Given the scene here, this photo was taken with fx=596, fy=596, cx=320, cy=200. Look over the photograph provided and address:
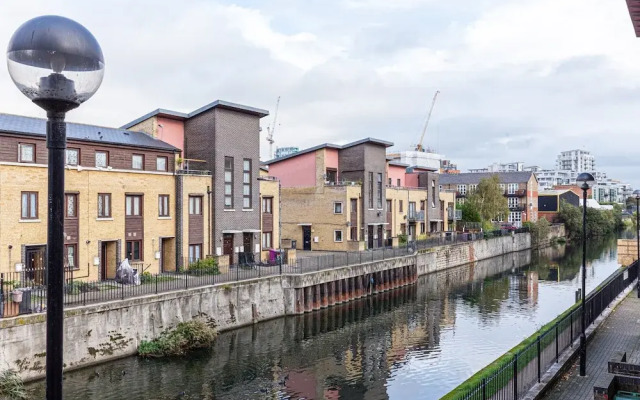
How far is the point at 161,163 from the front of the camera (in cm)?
4134

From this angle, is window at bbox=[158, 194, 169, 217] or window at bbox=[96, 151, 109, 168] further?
window at bbox=[158, 194, 169, 217]

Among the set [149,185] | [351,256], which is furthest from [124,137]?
[351,256]

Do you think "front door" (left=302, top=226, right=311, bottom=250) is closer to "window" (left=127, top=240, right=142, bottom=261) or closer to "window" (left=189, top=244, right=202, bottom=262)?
"window" (left=189, top=244, right=202, bottom=262)

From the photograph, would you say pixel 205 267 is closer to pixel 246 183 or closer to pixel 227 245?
pixel 227 245

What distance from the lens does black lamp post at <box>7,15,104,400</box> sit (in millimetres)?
4602

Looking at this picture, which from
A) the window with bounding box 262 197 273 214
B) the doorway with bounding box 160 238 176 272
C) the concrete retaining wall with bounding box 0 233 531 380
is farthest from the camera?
the window with bounding box 262 197 273 214

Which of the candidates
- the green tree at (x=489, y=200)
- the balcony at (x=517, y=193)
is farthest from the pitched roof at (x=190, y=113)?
the balcony at (x=517, y=193)

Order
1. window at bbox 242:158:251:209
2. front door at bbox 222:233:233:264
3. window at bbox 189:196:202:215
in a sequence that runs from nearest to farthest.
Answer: window at bbox 189:196:202:215 < front door at bbox 222:233:233:264 < window at bbox 242:158:251:209

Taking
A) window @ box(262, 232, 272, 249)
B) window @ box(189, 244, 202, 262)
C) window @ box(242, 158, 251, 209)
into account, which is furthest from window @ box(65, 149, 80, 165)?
window @ box(262, 232, 272, 249)

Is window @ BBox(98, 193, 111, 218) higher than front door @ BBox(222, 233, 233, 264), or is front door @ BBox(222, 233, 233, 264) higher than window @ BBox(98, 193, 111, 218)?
window @ BBox(98, 193, 111, 218)

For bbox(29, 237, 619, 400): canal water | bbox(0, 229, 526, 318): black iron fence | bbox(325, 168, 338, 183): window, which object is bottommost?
bbox(29, 237, 619, 400): canal water

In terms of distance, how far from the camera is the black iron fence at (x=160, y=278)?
25302mm

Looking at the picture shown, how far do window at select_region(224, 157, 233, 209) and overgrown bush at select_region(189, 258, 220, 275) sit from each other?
232 inches

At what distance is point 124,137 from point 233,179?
344 inches
